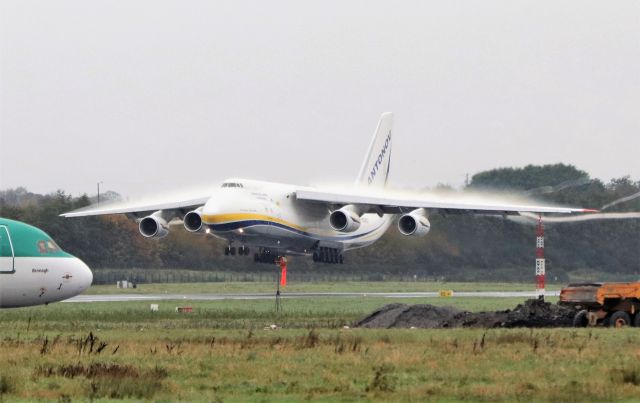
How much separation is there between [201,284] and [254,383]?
162ft

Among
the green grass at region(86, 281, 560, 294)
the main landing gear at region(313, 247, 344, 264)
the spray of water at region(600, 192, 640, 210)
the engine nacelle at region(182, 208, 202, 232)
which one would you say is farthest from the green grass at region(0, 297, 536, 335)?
the main landing gear at region(313, 247, 344, 264)

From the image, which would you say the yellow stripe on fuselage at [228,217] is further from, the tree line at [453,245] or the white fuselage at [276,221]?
the tree line at [453,245]

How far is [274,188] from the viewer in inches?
2569

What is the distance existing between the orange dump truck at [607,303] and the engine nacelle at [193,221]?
34820 millimetres

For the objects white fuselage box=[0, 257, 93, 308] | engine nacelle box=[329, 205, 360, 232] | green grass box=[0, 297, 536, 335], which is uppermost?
engine nacelle box=[329, 205, 360, 232]

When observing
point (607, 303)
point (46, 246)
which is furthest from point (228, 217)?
point (607, 303)

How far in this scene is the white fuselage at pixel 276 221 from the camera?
59844 mm

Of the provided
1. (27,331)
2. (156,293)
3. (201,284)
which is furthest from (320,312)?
(201,284)

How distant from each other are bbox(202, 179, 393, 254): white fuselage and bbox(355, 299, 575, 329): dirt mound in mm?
27760

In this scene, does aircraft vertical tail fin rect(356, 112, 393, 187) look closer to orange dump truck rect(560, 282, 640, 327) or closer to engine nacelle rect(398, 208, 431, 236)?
Result: engine nacelle rect(398, 208, 431, 236)

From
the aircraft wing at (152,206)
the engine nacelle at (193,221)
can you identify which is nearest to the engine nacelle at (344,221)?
the aircraft wing at (152,206)

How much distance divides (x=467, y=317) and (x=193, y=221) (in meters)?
34.0

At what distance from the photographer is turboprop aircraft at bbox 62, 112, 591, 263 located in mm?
60656

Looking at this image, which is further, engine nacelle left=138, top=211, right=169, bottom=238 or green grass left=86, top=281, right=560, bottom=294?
engine nacelle left=138, top=211, right=169, bottom=238
